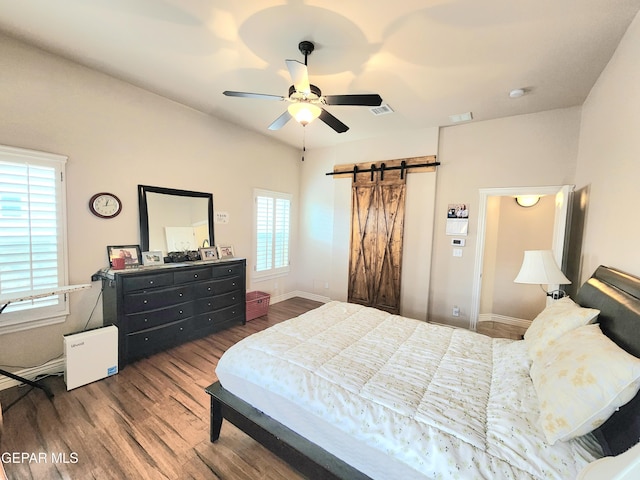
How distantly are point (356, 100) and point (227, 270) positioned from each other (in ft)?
9.24

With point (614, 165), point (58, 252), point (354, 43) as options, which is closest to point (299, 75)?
point (354, 43)

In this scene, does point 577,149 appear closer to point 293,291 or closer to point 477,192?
point 477,192

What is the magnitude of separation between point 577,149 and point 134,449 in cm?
524

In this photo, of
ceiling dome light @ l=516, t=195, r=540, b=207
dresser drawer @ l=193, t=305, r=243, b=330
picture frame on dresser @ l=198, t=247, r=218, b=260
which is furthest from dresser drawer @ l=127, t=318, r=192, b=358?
ceiling dome light @ l=516, t=195, r=540, b=207

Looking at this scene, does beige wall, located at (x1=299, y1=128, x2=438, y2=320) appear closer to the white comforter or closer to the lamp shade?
the lamp shade

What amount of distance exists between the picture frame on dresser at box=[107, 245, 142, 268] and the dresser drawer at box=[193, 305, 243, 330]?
100 cm

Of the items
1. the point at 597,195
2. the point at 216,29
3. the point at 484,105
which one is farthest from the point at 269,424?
the point at 484,105

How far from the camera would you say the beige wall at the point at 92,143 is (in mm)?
2451

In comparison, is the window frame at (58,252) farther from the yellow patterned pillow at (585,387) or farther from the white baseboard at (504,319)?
the white baseboard at (504,319)

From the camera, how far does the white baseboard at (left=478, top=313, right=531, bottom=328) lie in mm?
4285

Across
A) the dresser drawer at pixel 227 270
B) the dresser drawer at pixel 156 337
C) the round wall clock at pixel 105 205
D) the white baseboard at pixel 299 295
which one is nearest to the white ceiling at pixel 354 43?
the round wall clock at pixel 105 205

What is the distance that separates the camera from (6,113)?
2.37 metres

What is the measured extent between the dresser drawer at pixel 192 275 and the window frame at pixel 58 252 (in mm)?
Result: 1002

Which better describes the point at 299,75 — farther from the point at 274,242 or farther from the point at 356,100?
the point at 274,242
